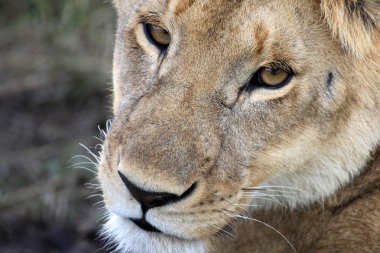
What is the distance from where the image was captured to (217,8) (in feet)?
9.54

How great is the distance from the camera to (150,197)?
8.83 ft

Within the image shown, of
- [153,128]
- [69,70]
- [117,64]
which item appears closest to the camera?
[153,128]

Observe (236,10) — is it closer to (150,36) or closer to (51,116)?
(150,36)

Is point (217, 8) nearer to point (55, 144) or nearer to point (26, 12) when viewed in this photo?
point (55, 144)

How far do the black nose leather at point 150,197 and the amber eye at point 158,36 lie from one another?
55cm

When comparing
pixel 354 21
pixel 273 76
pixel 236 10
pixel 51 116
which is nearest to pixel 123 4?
pixel 236 10

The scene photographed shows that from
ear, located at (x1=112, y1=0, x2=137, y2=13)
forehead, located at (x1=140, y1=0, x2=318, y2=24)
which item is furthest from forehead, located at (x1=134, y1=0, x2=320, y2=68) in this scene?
ear, located at (x1=112, y1=0, x2=137, y2=13)

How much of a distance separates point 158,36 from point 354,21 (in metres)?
0.69

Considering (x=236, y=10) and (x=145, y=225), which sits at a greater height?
(x=236, y=10)

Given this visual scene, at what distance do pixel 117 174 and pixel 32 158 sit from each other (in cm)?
267

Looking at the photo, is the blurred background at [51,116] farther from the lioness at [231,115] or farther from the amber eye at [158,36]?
the lioness at [231,115]

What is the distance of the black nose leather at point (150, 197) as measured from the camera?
269 centimetres

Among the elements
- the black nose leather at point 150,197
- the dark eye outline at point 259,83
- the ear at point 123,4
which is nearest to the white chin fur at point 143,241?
the black nose leather at point 150,197

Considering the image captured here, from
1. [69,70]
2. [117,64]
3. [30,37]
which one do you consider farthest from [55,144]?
[117,64]
